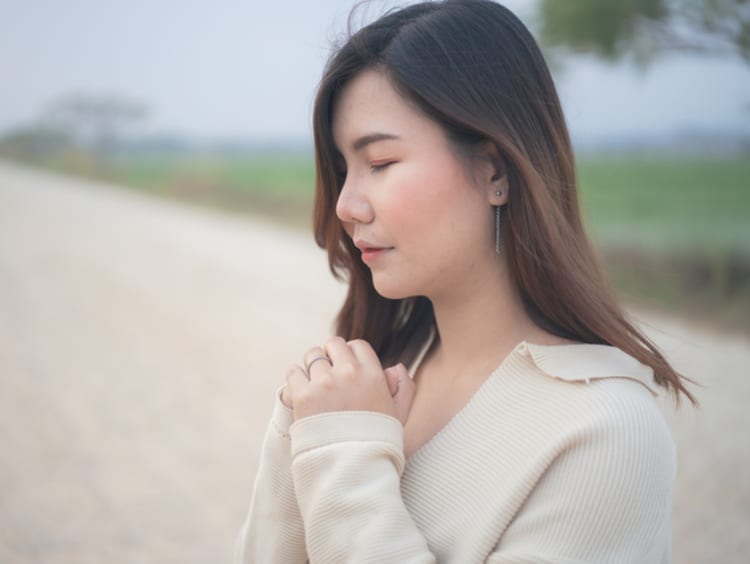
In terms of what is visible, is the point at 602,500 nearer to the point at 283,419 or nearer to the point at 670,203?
the point at 283,419

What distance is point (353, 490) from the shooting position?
1.25 m

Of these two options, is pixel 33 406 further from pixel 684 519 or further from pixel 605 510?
pixel 605 510

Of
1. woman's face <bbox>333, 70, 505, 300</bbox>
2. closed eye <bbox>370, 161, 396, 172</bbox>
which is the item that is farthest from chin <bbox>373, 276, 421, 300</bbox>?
closed eye <bbox>370, 161, 396, 172</bbox>

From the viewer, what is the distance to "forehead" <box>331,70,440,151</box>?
4.56 ft

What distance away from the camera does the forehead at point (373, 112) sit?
4.56 feet

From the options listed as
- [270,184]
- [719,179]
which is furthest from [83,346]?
[270,184]

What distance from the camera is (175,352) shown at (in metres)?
7.00

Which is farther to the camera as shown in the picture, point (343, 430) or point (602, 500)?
point (343, 430)

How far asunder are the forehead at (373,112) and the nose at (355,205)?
0.09 m

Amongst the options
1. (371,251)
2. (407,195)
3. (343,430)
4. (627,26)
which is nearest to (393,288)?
(371,251)

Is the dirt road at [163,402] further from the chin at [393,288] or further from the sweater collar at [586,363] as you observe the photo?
the chin at [393,288]

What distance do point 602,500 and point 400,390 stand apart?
0.45m

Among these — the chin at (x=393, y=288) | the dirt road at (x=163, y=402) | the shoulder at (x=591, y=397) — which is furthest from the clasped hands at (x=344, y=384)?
the dirt road at (x=163, y=402)

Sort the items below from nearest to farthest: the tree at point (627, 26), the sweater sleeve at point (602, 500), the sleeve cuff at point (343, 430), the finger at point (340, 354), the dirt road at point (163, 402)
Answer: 1. the sweater sleeve at point (602, 500)
2. the sleeve cuff at point (343, 430)
3. the finger at point (340, 354)
4. the dirt road at point (163, 402)
5. the tree at point (627, 26)
